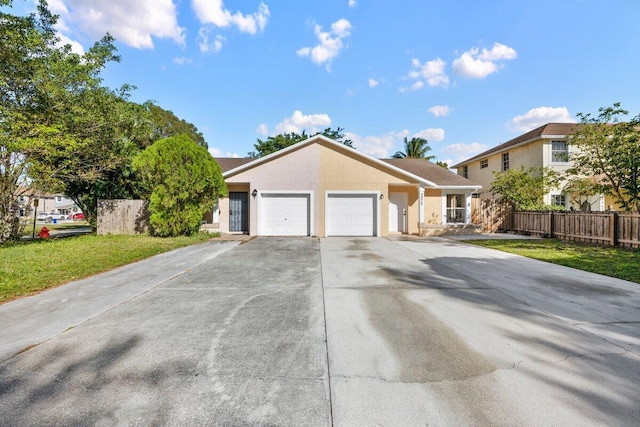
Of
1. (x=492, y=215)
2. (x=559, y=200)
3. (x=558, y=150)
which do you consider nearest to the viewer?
(x=492, y=215)

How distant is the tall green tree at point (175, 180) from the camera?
11664mm

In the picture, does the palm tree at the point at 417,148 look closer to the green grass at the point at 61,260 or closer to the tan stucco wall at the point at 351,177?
the tan stucco wall at the point at 351,177

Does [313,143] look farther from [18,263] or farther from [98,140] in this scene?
[18,263]

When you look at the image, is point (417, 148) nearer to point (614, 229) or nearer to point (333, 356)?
point (614, 229)

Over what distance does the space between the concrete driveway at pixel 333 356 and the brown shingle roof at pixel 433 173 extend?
11006mm

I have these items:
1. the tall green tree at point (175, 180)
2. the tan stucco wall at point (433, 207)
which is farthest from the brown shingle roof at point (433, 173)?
the tall green tree at point (175, 180)

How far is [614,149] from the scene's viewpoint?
37.8ft

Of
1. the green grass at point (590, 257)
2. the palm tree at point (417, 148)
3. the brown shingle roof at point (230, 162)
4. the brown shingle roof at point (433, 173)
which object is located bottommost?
the green grass at point (590, 257)

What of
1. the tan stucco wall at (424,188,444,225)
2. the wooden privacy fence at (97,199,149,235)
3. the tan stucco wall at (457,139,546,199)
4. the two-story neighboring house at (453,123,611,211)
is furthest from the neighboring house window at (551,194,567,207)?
the wooden privacy fence at (97,199,149,235)

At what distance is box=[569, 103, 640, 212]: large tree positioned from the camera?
1089 centimetres

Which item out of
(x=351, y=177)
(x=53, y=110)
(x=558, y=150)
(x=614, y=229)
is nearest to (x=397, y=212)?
(x=351, y=177)

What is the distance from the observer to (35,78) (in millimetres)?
9352

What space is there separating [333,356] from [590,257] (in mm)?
9199

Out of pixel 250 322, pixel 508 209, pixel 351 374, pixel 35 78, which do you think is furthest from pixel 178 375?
pixel 508 209
